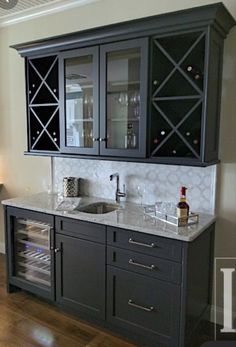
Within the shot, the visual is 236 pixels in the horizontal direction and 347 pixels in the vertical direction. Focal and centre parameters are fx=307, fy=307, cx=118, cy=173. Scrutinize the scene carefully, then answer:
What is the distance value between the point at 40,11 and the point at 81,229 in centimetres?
229

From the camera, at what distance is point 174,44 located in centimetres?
220

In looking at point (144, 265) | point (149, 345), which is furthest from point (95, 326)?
point (144, 265)

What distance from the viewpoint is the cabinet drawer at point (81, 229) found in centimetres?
230

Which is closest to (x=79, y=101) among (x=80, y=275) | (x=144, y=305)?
(x=80, y=275)

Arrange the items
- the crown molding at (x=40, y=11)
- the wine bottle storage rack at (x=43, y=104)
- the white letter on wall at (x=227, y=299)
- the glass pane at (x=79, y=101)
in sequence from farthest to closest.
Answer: the crown molding at (x=40, y=11) → the wine bottle storage rack at (x=43, y=104) → the glass pane at (x=79, y=101) → the white letter on wall at (x=227, y=299)

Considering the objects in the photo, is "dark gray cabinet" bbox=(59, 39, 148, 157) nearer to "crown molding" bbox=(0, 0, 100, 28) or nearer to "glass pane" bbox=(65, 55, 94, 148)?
"glass pane" bbox=(65, 55, 94, 148)

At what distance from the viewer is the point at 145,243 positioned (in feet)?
6.90

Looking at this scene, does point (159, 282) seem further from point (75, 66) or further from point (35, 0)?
point (35, 0)

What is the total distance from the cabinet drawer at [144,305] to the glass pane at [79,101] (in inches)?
44.3

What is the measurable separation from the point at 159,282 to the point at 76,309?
2.78 ft

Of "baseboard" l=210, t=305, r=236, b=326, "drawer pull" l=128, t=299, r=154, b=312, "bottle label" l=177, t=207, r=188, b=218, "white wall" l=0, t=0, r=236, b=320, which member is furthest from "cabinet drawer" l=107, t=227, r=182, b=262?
"baseboard" l=210, t=305, r=236, b=326

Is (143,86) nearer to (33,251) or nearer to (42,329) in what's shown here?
(33,251)

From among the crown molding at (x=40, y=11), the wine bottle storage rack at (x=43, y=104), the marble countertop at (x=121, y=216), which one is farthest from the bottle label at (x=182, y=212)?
the crown molding at (x=40, y=11)

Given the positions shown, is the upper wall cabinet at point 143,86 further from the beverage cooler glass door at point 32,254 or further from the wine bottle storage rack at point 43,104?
the beverage cooler glass door at point 32,254
